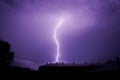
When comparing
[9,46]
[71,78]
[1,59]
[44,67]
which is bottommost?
[71,78]

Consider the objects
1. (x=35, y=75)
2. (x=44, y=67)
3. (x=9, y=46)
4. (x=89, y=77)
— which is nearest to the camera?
(x=89, y=77)

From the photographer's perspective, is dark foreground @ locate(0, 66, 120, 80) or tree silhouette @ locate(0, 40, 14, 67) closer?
dark foreground @ locate(0, 66, 120, 80)

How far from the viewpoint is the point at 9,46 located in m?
51.3

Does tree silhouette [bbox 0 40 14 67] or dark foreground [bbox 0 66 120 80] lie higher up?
tree silhouette [bbox 0 40 14 67]

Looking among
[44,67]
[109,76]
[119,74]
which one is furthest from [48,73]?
[44,67]

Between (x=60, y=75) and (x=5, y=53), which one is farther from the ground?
(x=5, y=53)

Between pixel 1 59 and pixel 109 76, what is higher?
pixel 1 59

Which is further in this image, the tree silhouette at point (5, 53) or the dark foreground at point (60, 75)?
the tree silhouette at point (5, 53)

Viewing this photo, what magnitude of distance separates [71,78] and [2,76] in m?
9.06

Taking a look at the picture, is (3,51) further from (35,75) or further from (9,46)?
(35,75)

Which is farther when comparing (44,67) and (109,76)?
(44,67)

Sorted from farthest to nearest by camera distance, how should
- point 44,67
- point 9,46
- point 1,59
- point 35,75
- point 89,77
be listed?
point 9,46, point 1,59, point 44,67, point 35,75, point 89,77

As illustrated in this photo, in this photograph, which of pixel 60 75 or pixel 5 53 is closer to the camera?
pixel 60 75

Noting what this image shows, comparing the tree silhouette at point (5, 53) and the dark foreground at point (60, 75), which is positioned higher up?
the tree silhouette at point (5, 53)
